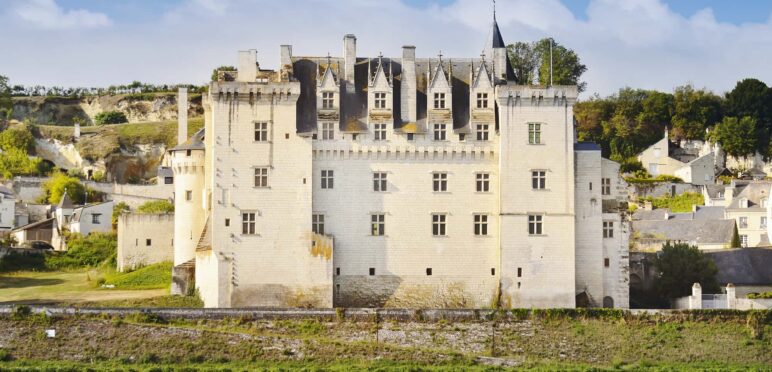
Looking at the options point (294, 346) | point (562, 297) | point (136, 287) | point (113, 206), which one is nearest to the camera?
point (294, 346)

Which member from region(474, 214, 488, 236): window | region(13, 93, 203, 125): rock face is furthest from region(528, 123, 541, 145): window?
region(13, 93, 203, 125): rock face

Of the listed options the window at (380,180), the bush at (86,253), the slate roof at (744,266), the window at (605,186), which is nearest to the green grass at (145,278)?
the bush at (86,253)

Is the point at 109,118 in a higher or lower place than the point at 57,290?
higher

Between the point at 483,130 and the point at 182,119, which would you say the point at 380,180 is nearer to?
the point at 483,130

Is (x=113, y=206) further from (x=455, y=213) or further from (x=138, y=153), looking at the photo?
(x=455, y=213)

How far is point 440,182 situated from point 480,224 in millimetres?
2042

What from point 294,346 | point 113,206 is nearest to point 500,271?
point 294,346

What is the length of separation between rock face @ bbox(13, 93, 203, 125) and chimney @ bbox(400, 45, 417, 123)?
179 ft

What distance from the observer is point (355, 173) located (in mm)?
41719

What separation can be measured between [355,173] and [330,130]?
1748 millimetres

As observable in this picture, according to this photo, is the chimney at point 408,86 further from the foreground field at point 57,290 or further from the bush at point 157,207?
the bush at point 157,207

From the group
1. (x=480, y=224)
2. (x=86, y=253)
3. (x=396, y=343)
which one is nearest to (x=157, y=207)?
(x=86, y=253)

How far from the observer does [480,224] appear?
4188 cm

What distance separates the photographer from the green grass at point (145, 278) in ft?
Answer: 152
